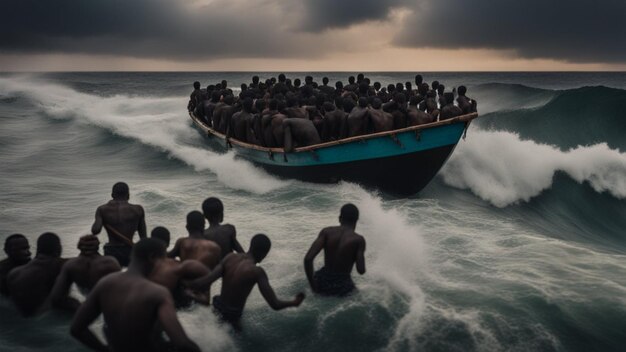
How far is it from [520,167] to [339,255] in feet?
35.6

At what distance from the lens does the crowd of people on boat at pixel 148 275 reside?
382cm

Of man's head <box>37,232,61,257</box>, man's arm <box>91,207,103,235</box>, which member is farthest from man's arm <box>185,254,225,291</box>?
man's arm <box>91,207,103,235</box>

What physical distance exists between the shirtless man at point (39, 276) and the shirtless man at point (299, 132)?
7.04m

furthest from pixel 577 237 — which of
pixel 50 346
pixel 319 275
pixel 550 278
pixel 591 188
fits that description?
pixel 50 346

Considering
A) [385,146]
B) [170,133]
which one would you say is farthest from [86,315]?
[170,133]

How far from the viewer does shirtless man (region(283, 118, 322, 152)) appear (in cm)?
1208

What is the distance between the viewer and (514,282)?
290 inches

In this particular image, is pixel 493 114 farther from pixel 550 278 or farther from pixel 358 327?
pixel 358 327

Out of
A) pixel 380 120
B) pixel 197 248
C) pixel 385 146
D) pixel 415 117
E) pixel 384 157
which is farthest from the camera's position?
pixel 415 117

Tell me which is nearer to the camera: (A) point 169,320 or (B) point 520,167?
(A) point 169,320

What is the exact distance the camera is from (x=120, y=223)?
23.1 feet

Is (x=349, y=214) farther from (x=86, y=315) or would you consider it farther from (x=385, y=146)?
(x=385, y=146)

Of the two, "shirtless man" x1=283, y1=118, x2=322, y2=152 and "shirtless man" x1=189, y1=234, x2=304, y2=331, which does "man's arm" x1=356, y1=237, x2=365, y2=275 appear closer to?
"shirtless man" x1=189, y1=234, x2=304, y2=331

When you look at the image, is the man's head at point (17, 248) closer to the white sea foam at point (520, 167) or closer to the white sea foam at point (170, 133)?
the white sea foam at point (170, 133)
